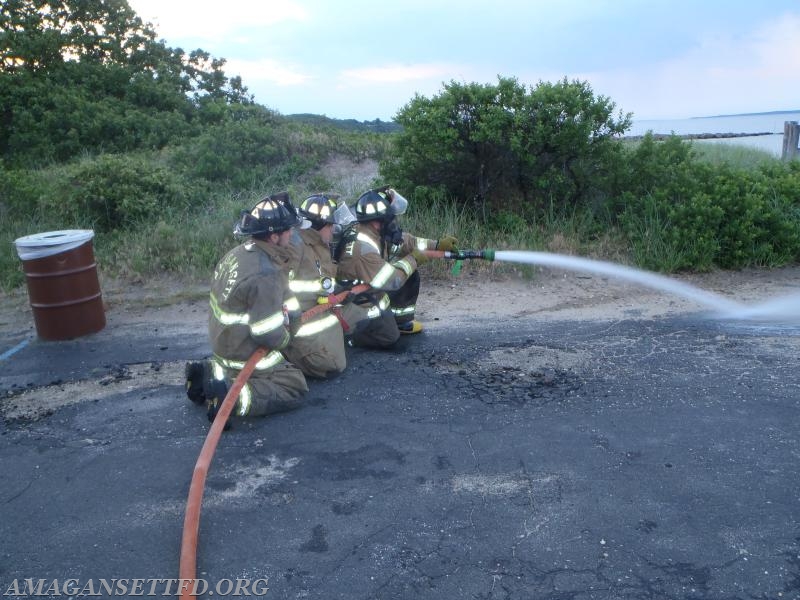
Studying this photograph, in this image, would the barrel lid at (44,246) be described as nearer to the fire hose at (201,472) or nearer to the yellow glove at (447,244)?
the fire hose at (201,472)

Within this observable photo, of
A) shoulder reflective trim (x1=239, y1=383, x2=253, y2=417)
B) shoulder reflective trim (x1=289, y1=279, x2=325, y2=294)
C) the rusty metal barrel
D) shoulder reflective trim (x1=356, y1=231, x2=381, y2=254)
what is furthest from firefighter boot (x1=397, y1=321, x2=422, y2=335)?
the rusty metal barrel

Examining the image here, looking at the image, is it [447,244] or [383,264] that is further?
[447,244]

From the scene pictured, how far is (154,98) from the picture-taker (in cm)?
1658

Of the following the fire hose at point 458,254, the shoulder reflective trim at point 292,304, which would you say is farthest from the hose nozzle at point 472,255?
the shoulder reflective trim at point 292,304

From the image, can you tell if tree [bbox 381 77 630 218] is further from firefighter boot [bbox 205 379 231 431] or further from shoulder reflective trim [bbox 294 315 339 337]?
firefighter boot [bbox 205 379 231 431]

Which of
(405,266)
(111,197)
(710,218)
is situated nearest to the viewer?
(405,266)

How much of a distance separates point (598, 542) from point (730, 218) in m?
6.14

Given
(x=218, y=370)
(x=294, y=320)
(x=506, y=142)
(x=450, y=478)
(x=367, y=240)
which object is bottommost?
(x=450, y=478)

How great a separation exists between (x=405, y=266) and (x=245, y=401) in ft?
6.19

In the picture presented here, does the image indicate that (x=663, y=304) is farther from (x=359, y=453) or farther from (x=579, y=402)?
(x=359, y=453)

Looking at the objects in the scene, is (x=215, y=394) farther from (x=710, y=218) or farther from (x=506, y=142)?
(x=710, y=218)

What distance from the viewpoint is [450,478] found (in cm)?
373

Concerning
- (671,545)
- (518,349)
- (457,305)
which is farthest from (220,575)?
(457,305)

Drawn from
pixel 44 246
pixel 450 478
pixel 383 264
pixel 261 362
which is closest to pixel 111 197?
pixel 44 246
